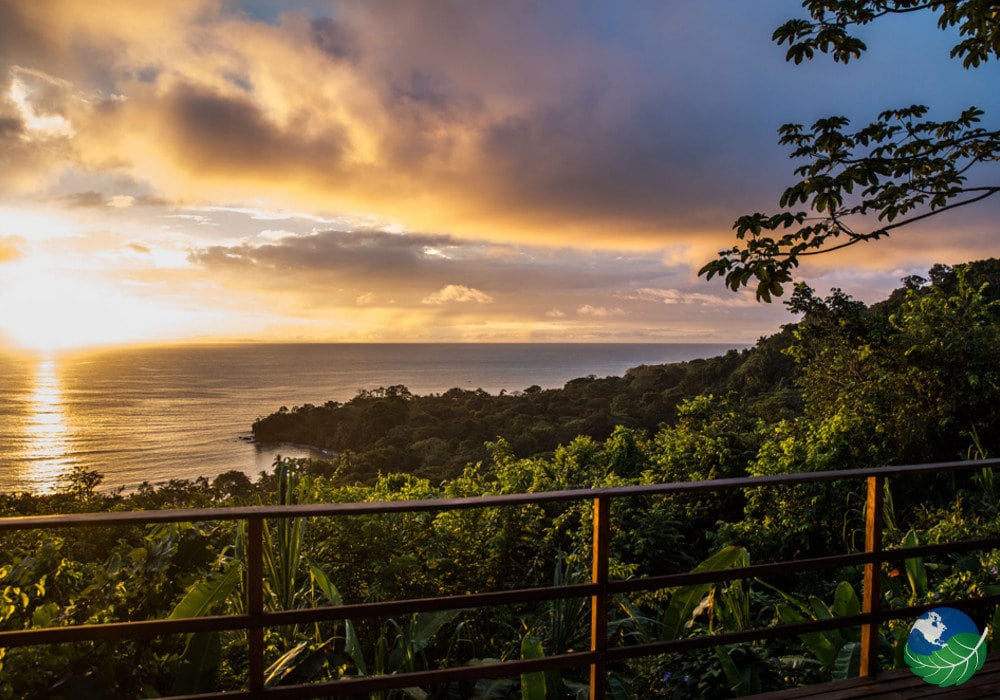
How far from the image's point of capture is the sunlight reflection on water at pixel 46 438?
85.5ft

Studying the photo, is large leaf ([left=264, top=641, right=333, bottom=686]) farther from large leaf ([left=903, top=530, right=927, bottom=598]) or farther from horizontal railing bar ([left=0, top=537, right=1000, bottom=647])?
large leaf ([left=903, top=530, right=927, bottom=598])

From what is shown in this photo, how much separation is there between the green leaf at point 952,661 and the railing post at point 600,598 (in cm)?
132

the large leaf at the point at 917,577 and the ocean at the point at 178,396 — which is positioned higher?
the large leaf at the point at 917,577

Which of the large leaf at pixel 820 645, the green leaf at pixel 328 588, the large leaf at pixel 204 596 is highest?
the large leaf at pixel 204 596

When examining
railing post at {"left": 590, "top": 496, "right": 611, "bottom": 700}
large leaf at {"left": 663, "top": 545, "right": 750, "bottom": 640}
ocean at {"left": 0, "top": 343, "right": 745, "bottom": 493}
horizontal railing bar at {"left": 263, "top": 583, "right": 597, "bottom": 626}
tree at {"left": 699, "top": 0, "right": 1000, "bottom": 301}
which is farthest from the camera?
ocean at {"left": 0, "top": 343, "right": 745, "bottom": 493}

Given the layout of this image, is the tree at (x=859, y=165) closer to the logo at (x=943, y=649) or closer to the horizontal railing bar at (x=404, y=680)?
the logo at (x=943, y=649)

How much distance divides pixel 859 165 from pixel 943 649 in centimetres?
266

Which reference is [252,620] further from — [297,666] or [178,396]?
[178,396]

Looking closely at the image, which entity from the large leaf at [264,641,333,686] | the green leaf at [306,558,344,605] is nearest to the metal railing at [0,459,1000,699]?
the large leaf at [264,641,333,686]

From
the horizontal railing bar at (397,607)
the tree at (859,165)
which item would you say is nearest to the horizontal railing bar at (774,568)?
the horizontal railing bar at (397,607)

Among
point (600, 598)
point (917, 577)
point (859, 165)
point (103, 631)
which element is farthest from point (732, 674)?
point (859, 165)

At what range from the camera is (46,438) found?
35.0 meters

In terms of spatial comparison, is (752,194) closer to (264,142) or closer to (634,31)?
(634,31)

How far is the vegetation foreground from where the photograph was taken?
261cm
